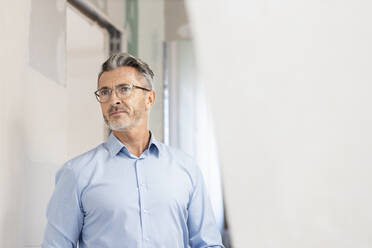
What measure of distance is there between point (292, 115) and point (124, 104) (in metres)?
0.90

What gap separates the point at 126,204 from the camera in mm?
1179

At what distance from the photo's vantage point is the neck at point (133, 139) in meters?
1.31

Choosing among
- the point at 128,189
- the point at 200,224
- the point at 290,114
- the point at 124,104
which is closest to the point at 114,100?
the point at 124,104

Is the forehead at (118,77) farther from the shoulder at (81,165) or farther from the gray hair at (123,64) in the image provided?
the shoulder at (81,165)

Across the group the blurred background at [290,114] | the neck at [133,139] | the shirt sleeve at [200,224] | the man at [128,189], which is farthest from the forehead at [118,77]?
the blurred background at [290,114]

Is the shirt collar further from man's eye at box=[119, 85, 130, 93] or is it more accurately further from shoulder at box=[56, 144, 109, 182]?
man's eye at box=[119, 85, 130, 93]

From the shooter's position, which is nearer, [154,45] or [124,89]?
[124,89]

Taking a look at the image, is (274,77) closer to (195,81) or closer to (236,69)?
(236,69)

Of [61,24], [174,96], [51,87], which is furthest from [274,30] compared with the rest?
[174,96]

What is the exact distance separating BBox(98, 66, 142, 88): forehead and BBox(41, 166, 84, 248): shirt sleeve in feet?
0.92

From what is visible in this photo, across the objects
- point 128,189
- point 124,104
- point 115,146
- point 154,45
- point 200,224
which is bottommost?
point 200,224

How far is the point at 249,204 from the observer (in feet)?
1.28

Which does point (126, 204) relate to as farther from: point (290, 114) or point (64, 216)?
point (290, 114)

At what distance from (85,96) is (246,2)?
6.04 feet
